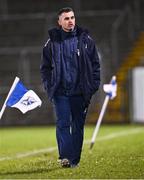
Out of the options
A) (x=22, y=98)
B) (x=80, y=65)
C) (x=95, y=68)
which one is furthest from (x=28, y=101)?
(x=95, y=68)

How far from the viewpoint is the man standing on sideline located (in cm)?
1070

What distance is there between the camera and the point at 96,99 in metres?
27.4

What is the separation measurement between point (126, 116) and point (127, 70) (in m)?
1.98

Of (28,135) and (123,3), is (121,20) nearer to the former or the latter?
(123,3)

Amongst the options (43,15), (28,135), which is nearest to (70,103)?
(28,135)

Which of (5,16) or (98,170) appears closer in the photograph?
(98,170)

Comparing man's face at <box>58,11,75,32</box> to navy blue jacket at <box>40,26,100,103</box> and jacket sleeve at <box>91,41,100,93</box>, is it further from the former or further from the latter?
jacket sleeve at <box>91,41,100,93</box>

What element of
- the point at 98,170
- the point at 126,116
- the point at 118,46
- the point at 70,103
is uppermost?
the point at 70,103

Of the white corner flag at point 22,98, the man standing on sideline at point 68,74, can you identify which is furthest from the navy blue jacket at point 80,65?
the white corner flag at point 22,98

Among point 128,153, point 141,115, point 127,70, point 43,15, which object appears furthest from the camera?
point 43,15

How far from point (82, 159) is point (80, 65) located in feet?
7.13

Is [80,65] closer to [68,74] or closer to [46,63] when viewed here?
[68,74]

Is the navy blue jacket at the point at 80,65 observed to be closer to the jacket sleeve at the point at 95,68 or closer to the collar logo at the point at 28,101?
the jacket sleeve at the point at 95,68

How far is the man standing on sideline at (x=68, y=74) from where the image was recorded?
1070 centimetres
